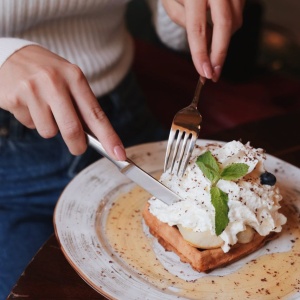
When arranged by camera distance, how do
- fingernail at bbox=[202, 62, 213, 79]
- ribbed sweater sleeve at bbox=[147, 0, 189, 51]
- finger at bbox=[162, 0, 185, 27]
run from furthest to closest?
ribbed sweater sleeve at bbox=[147, 0, 189, 51] < finger at bbox=[162, 0, 185, 27] < fingernail at bbox=[202, 62, 213, 79]

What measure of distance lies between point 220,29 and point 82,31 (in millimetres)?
513

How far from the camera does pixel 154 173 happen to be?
1.40m

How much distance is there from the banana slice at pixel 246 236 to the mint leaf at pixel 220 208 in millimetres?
83

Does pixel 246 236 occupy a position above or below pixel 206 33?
below

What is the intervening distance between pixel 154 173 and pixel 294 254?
0.40 meters

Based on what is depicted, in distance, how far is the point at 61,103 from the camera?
1.10 meters

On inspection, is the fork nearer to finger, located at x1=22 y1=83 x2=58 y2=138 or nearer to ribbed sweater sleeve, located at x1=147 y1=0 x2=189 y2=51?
finger, located at x1=22 y1=83 x2=58 y2=138

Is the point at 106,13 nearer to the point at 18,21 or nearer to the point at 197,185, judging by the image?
the point at 18,21

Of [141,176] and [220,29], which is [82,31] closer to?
[220,29]

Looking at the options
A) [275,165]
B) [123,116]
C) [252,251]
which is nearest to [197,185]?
[252,251]

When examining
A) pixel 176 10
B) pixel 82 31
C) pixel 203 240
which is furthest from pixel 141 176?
pixel 82 31

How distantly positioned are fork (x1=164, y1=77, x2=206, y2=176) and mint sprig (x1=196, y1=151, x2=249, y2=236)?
0.15ft

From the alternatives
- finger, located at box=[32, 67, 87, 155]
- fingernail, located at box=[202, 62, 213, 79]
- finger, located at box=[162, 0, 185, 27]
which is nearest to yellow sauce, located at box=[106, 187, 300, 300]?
finger, located at box=[32, 67, 87, 155]

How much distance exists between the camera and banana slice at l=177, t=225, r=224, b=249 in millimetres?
1125
